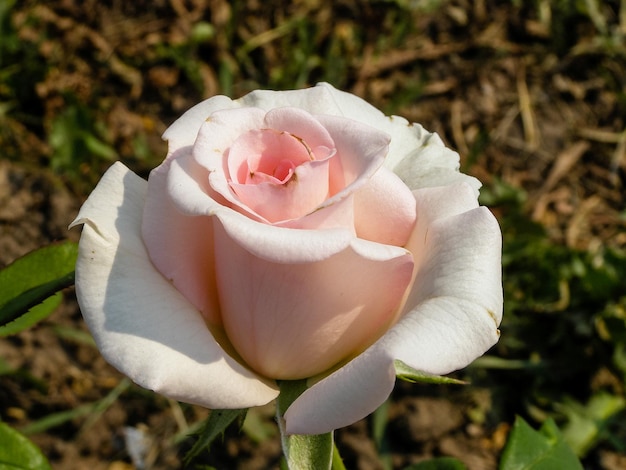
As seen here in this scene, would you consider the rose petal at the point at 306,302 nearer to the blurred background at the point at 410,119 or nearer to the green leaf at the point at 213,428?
the green leaf at the point at 213,428

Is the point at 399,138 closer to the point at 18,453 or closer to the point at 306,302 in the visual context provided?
the point at 306,302

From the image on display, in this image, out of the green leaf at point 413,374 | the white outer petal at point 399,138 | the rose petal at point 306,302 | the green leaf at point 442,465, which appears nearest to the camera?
the green leaf at point 413,374

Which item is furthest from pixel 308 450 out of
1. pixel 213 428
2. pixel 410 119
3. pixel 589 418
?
pixel 410 119

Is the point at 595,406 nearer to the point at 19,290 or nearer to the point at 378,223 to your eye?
the point at 378,223

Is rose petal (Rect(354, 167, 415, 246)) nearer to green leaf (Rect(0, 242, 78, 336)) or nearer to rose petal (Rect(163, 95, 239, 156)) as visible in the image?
rose petal (Rect(163, 95, 239, 156))

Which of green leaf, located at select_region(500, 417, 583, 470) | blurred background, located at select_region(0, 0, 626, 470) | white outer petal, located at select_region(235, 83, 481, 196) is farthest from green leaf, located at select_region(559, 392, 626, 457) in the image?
white outer petal, located at select_region(235, 83, 481, 196)

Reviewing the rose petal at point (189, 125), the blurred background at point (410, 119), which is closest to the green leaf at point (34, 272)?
the rose petal at point (189, 125)

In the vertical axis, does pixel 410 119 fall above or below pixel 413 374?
below
